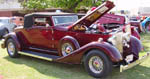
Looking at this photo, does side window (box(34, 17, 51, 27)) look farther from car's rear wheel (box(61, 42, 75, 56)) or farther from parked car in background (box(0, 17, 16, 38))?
parked car in background (box(0, 17, 16, 38))

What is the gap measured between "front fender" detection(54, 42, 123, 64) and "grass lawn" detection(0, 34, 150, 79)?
423 millimetres

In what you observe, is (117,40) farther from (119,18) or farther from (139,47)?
(119,18)

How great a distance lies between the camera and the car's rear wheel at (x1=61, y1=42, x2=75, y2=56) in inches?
201

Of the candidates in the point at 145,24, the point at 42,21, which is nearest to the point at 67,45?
the point at 42,21

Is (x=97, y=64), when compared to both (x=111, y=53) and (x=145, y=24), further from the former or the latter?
(x=145, y=24)

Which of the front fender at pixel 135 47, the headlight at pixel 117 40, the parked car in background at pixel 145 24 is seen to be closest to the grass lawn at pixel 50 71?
the front fender at pixel 135 47

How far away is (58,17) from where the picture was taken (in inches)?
232

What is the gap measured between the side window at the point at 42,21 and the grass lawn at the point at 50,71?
1.32 metres

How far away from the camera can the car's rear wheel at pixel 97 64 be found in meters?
4.24

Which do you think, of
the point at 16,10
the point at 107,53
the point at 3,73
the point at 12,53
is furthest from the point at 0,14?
the point at 107,53

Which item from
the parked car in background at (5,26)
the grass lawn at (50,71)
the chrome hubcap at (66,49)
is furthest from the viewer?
the parked car in background at (5,26)

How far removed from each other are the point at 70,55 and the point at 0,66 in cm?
257

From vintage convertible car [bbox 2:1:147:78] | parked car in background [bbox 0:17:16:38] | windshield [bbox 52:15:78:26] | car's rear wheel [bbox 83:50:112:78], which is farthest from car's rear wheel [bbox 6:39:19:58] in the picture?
parked car in background [bbox 0:17:16:38]

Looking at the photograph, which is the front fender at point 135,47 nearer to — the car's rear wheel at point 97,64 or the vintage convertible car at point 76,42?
the vintage convertible car at point 76,42
